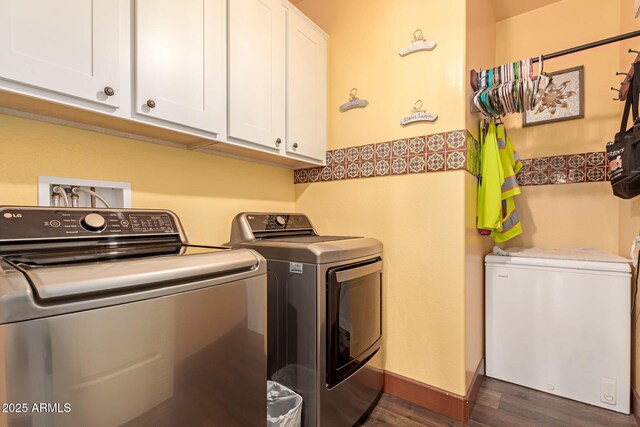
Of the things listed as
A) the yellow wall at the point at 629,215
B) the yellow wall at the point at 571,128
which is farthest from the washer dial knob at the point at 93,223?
the yellow wall at the point at 571,128

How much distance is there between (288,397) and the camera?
132 centimetres

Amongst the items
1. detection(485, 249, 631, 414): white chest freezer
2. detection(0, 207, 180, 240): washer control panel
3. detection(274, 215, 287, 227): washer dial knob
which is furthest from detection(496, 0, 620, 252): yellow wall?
detection(0, 207, 180, 240): washer control panel

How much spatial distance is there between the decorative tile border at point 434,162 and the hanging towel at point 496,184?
7cm

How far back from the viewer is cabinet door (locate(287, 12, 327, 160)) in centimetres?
181

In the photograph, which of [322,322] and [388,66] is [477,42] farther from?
[322,322]

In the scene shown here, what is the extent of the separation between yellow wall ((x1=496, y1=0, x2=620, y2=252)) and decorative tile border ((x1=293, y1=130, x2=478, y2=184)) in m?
0.96

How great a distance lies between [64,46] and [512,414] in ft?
8.78

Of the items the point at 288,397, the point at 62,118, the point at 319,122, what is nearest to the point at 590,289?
the point at 288,397

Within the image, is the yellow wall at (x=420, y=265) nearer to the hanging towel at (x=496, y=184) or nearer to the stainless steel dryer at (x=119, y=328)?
the hanging towel at (x=496, y=184)

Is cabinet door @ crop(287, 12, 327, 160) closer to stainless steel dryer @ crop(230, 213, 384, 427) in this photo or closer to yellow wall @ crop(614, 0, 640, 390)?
stainless steel dryer @ crop(230, 213, 384, 427)

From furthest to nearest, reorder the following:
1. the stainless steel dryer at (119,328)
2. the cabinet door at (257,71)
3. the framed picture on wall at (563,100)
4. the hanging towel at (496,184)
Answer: the framed picture on wall at (563,100), the hanging towel at (496,184), the cabinet door at (257,71), the stainless steel dryer at (119,328)

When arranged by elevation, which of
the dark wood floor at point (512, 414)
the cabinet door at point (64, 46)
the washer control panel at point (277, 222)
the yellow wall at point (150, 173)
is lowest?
the dark wood floor at point (512, 414)

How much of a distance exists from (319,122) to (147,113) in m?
1.15

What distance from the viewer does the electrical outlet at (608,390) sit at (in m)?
1.69
